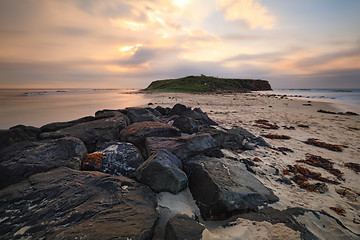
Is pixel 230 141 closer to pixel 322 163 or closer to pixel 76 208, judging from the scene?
pixel 322 163

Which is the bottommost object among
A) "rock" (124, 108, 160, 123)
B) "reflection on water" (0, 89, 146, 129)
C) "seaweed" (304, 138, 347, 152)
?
"seaweed" (304, 138, 347, 152)

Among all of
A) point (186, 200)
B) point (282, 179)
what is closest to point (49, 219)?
point (186, 200)

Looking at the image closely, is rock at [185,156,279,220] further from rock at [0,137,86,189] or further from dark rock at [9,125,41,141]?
dark rock at [9,125,41,141]

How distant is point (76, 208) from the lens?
2.15 metres

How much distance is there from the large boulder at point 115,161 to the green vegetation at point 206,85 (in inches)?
1572

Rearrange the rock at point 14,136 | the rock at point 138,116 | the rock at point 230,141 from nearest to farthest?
the rock at point 14,136 → the rock at point 230,141 → the rock at point 138,116

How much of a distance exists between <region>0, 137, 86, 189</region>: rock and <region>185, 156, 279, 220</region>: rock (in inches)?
94.1

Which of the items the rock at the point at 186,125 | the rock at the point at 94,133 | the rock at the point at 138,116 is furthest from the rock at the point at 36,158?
the rock at the point at 186,125

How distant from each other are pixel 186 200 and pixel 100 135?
10.1 feet

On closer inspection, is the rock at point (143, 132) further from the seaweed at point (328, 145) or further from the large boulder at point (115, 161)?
the seaweed at point (328, 145)

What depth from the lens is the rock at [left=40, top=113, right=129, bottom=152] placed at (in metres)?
4.28

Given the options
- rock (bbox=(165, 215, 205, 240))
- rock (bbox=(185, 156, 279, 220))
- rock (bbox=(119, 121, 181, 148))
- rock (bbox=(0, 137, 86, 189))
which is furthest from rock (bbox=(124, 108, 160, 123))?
rock (bbox=(165, 215, 205, 240))

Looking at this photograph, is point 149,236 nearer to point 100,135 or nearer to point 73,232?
point 73,232

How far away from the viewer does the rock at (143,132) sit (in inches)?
168
